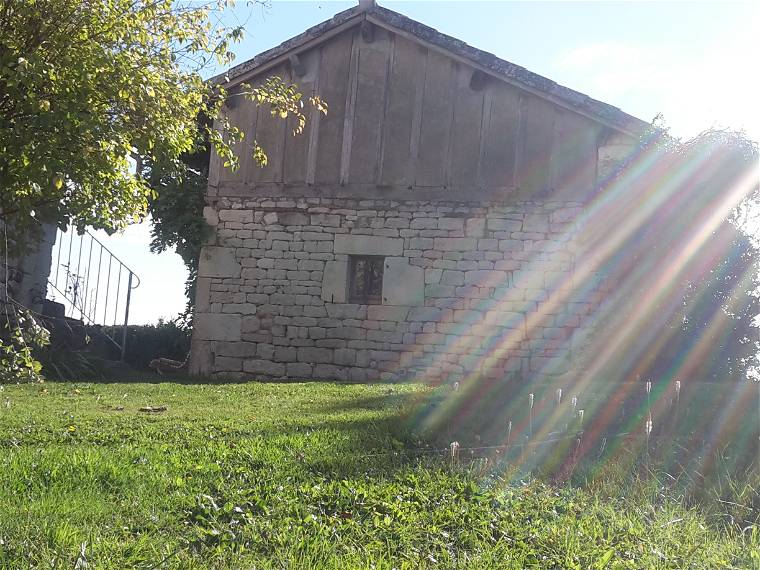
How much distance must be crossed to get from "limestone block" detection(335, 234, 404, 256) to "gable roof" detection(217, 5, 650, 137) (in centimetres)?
300

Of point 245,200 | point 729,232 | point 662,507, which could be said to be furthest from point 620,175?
point 662,507

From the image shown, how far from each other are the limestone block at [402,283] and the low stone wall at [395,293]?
16mm

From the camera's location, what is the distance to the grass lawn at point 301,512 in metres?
2.85

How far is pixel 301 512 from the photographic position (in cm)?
333

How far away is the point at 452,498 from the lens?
369 cm

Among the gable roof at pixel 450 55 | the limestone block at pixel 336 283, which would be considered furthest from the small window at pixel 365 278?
the gable roof at pixel 450 55

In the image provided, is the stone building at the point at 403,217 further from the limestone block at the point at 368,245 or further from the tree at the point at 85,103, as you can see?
the tree at the point at 85,103

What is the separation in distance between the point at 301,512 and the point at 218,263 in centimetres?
865

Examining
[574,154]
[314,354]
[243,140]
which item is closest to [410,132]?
[574,154]

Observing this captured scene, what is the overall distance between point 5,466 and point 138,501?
1.00 metres

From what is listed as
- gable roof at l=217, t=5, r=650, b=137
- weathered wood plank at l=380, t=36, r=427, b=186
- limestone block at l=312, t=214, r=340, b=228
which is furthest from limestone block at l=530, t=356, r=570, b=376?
limestone block at l=312, t=214, r=340, b=228

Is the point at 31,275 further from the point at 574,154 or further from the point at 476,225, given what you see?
the point at 574,154

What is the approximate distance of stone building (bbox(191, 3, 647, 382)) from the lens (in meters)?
10.8

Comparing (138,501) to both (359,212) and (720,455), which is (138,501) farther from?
(359,212)
